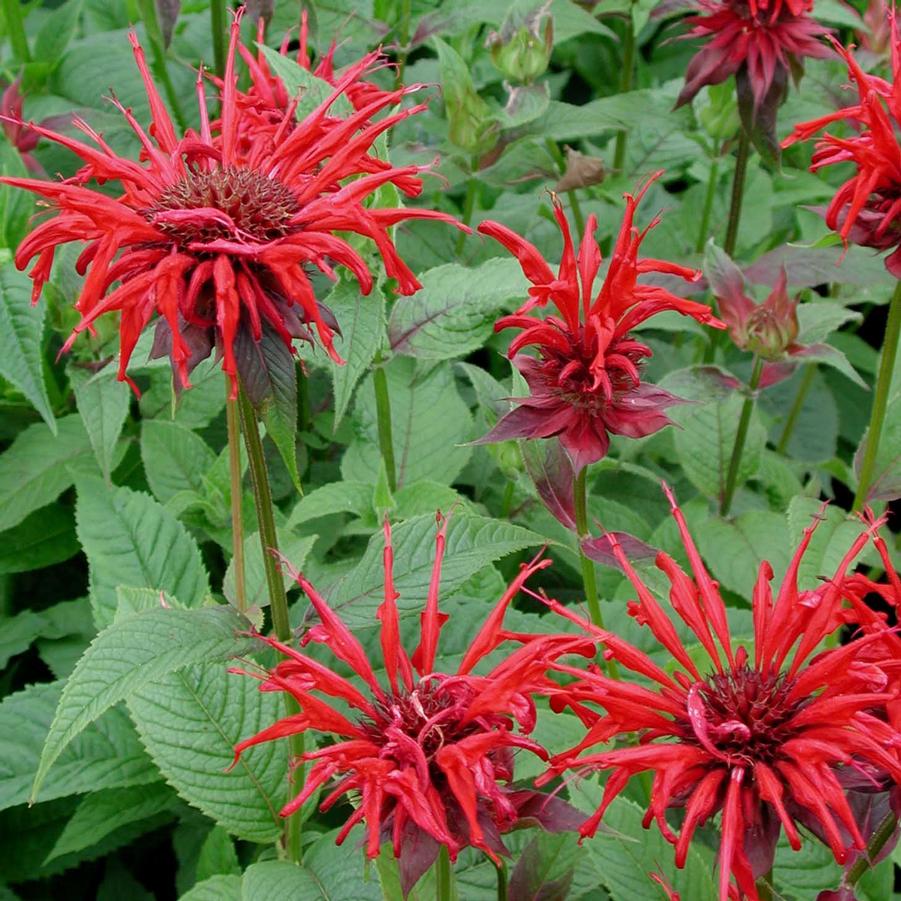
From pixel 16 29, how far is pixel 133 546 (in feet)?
2.85

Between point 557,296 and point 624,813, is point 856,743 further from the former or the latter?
point 557,296

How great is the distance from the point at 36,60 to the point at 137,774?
42.0 inches

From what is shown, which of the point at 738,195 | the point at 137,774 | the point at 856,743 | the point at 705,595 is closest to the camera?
the point at 856,743

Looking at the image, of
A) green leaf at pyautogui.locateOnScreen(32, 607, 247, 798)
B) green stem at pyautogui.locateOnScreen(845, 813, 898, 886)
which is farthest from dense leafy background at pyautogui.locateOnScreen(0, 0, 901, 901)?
green stem at pyautogui.locateOnScreen(845, 813, 898, 886)

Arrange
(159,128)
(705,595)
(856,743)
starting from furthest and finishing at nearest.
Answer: (159,128) < (705,595) < (856,743)

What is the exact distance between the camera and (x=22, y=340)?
1.18 metres

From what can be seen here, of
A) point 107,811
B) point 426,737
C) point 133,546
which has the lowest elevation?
point 107,811

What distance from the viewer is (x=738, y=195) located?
1.45 meters

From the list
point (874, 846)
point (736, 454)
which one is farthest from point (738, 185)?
point (874, 846)

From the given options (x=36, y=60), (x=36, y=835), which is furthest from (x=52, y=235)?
(x=36, y=60)

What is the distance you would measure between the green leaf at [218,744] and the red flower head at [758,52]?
842 mm

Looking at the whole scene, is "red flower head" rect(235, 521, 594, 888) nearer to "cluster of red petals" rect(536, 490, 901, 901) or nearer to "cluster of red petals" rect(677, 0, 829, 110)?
"cluster of red petals" rect(536, 490, 901, 901)

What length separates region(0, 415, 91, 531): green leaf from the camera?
4.36 feet

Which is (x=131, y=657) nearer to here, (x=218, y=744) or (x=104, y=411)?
(x=218, y=744)
